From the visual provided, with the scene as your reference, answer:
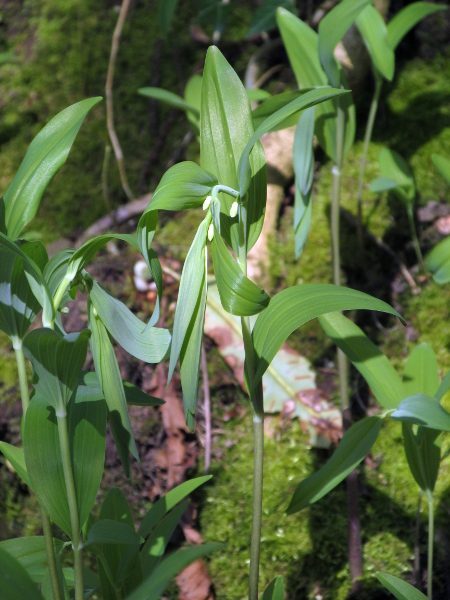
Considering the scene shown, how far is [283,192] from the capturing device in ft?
5.64

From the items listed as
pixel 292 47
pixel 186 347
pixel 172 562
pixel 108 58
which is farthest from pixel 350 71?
pixel 172 562

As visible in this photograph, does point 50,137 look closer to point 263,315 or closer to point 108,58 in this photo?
point 263,315

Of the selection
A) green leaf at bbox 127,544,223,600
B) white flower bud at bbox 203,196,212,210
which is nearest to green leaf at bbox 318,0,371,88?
white flower bud at bbox 203,196,212,210

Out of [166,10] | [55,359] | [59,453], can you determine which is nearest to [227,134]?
[55,359]

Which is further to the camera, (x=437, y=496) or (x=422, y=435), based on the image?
(x=437, y=496)

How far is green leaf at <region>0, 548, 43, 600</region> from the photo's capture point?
1.90 ft

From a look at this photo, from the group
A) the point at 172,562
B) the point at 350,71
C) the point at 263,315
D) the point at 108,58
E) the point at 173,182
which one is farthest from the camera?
the point at 108,58

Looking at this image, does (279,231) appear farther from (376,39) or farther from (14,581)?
(14,581)

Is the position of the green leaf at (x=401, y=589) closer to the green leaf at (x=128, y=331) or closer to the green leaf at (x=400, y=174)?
the green leaf at (x=128, y=331)

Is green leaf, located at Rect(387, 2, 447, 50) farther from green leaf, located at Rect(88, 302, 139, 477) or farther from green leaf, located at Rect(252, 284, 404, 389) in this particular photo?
green leaf, located at Rect(88, 302, 139, 477)

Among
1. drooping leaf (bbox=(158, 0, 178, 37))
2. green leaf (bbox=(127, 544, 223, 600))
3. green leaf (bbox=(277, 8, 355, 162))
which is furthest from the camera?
drooping leaf (bbox=(158, 0, 178, 37))

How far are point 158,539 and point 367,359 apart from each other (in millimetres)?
410

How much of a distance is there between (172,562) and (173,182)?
0.36 metres

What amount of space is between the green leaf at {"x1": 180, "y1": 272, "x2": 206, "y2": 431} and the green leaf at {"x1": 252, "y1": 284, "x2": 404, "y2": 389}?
0.27 ft
